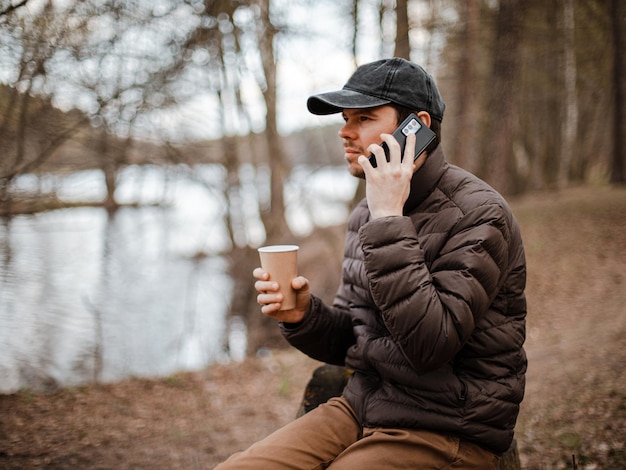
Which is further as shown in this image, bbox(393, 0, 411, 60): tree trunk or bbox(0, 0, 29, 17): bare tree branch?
bbox(393, 0, 411, 60): tree trunk

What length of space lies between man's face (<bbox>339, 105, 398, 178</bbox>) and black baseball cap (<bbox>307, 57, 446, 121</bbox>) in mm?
54

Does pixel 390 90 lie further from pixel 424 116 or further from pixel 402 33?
pixel 402 33

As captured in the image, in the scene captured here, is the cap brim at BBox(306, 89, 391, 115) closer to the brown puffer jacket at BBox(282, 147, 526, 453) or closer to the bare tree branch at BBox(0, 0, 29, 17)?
the brown puffer jacket at BBox(282, 147, 526, 453)

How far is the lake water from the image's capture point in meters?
3.91

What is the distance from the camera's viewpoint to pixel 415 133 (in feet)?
6.30

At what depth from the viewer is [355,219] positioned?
2.46 metres

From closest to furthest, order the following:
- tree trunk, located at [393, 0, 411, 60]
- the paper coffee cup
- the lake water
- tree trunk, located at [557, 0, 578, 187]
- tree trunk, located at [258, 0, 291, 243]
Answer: the paper coffee cup
the lake water
tree trunk, located at [258, 0, 291, 243]
tree trunk, located at [393, 0, 411, 60]
tree trunk, located at [557, 0, 578, 187]

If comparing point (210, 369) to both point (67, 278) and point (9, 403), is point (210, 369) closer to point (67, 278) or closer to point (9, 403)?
point (67, 278)

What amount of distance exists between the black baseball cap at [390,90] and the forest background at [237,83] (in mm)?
2409

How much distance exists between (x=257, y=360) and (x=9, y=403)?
3.07 meters

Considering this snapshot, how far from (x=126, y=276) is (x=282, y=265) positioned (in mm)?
5185

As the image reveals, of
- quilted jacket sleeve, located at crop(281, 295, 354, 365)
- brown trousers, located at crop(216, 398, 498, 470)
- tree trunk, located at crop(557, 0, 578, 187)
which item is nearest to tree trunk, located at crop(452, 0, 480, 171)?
tree trunk, located at crop(557, 0, 578, 187)

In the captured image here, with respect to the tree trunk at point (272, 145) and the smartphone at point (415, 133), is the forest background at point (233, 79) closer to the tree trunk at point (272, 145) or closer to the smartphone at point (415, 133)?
the tree trunk at point (272, 145)

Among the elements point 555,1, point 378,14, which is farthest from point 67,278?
point 555,1
